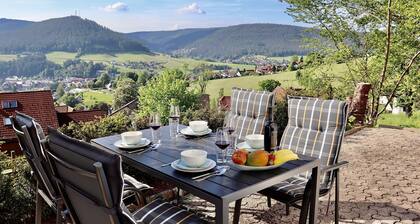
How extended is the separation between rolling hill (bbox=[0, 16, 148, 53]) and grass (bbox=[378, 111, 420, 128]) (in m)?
7.75

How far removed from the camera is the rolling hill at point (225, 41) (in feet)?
36.6

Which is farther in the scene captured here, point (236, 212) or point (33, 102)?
point (33, 102)

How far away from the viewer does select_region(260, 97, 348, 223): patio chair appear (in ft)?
7.73

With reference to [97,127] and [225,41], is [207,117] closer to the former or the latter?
[97,127]

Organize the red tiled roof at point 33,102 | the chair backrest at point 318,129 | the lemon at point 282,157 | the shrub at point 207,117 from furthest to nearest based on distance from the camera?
1. the red tiled roof at point 33,102
2. the shrub at point 207,117
3. the chair backrest at point 318,129
4. the lemon at point 282,157

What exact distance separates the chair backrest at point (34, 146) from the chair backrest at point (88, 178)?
34 cm

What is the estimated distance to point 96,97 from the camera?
819cm

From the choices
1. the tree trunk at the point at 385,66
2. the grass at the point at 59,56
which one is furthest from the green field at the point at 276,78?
the grass at the point at 59,56

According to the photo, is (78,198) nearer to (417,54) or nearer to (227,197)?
(227,197)

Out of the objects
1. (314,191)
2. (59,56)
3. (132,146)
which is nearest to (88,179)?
(132,146)

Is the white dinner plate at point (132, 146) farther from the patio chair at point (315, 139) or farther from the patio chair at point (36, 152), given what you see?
the patio chair at point (315, 139)

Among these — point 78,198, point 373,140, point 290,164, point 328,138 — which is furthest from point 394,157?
point 78,198

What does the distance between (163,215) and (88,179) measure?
2.51 ft

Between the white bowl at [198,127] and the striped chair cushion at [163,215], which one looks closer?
the striped chair cushion at [163,215]
